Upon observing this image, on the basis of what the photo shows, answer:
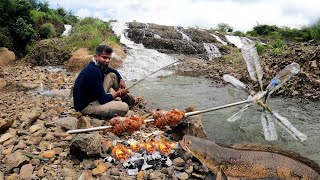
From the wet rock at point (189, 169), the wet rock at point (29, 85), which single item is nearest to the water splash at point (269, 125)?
the wet rock at point (189, 169)

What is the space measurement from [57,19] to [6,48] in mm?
8312

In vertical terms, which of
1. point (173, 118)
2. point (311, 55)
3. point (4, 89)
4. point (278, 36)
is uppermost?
point (278, 36)

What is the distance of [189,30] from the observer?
28.4 m

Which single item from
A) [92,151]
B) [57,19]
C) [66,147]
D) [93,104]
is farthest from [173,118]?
[57,19]

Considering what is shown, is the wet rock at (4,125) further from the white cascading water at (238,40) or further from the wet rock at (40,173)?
the white cascading water at (238,40)

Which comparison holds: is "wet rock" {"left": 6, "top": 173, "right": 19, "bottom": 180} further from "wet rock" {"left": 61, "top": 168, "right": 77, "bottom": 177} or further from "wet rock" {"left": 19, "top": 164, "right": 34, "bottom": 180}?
"wet rock" {"left": 61, "top": 168, "right": 77, "bottom": 177}

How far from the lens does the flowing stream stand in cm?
678

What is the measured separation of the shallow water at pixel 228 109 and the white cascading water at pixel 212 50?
30.7 feet

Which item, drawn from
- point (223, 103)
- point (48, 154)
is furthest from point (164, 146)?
point (223, 103)

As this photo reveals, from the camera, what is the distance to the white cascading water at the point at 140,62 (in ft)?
53.4

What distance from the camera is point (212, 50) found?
25.2 m

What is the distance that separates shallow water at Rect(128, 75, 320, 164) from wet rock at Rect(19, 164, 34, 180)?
369cm

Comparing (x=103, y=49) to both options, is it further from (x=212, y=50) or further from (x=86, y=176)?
(x=212, y=50)

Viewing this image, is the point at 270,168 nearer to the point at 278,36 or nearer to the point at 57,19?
the point at 57,19
